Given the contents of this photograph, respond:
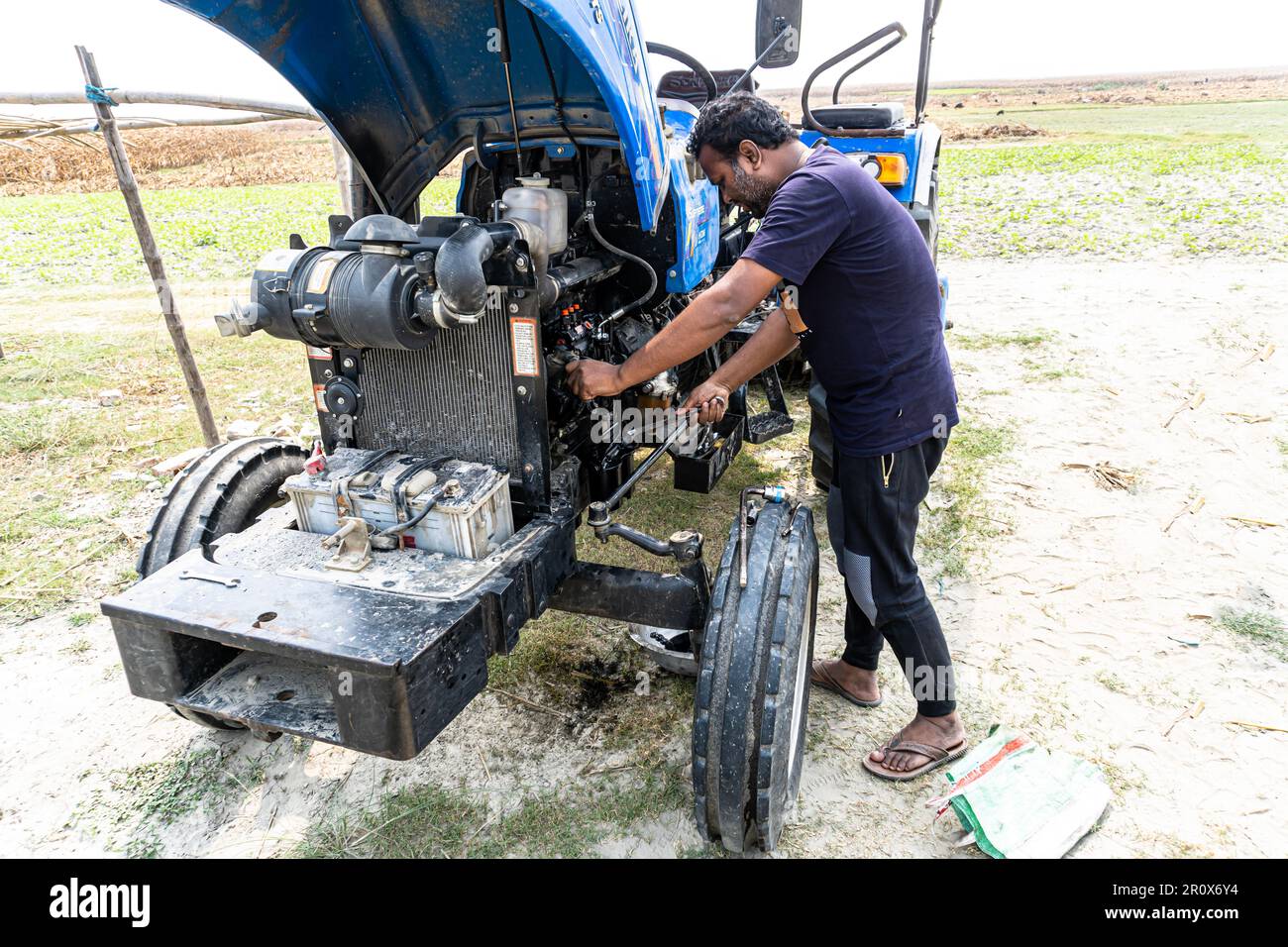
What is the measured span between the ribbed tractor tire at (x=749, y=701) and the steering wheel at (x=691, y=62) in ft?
7.65

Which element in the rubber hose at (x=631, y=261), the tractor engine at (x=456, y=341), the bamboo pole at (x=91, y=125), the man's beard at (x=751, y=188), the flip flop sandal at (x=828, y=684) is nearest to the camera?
the tractor engine at (x=456, y=341)

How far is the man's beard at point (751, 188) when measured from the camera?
2607 millimetres

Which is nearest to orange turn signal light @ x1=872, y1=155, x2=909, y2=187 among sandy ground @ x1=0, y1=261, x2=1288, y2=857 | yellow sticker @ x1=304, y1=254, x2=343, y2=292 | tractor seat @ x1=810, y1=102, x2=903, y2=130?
tractor seat @ x1=810, y1=102, x2=903, y2=130

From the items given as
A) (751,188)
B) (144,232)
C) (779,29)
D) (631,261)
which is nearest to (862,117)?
(779,29)

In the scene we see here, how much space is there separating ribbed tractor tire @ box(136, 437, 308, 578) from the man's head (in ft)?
6.35

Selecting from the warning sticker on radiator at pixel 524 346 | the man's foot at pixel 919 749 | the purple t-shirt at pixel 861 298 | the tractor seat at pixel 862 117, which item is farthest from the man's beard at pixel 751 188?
the tractor seat at pixel 862 117

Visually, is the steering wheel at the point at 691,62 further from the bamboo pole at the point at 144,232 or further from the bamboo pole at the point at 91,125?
the bamboo pole at the point at 144,232

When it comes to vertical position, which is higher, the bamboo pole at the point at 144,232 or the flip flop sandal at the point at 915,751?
the bamboo pole at the point at 144,232

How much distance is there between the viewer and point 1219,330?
269 inches

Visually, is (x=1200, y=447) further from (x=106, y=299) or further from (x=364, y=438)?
(x=106, y=299)

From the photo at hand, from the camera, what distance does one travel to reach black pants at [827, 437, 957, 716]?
266cm

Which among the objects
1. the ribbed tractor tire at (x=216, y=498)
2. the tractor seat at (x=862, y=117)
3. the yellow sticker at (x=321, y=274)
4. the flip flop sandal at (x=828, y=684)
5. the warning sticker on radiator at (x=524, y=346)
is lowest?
the flip flop sandal at (x=828, y=684)

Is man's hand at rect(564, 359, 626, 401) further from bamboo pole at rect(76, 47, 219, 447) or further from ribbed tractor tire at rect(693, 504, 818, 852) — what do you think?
bamboo pole at rect(76, 47, 219, 447)
